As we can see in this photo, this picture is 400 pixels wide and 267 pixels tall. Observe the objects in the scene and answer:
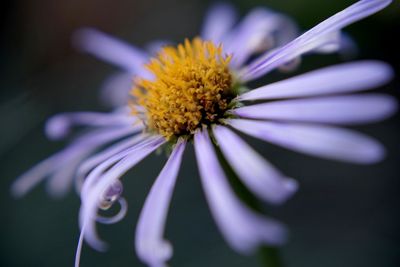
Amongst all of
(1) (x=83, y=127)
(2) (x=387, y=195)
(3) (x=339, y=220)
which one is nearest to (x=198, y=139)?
(3) (x=339, y=220)

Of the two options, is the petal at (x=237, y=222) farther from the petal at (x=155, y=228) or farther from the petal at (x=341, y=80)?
the petal at (x=341, y=80)

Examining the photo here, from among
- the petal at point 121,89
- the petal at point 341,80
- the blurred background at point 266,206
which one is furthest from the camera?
the petal at point 121,89

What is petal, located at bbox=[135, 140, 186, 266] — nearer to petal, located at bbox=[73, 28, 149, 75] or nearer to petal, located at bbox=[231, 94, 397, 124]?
petal, located at bbox=[231, 94, 397, 124]

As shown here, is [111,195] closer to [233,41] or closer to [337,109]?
[337,109]

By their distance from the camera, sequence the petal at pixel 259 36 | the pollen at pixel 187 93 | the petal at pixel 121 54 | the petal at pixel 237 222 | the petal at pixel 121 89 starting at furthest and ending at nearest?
1. the petal at pixel 121 89
2. the petal at pixel 121 54
3. the petal at pixel 259 36
4. the pollen at pixel 187 93
5. the petal at pixel 237 222

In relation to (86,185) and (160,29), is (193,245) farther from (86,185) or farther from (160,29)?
(160,29)

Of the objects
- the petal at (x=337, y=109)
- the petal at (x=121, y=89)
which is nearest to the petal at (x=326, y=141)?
the petal at (x=337, y=109)
